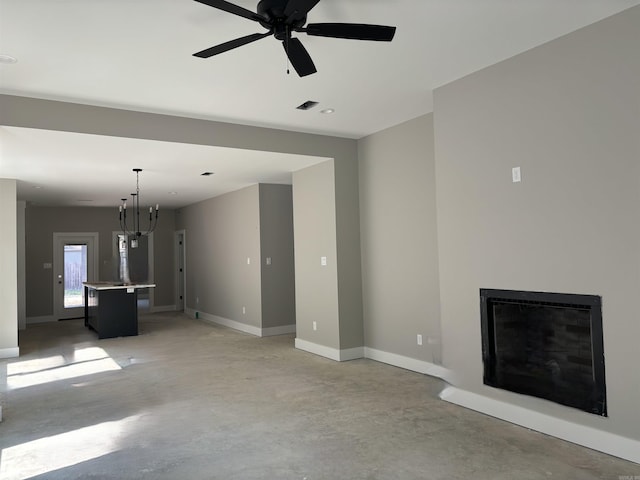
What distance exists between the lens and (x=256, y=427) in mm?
3623

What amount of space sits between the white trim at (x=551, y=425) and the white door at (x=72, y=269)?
359 inches

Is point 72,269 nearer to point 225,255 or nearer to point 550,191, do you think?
→ point 225,255

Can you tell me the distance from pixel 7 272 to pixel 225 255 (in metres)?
3.48

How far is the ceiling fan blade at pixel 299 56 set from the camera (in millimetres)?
2539

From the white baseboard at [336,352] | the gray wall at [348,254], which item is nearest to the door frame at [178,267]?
the white baseboard at [336,352]

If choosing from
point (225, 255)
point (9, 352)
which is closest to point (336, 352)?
point (225, 255)

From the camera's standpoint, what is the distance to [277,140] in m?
5.33

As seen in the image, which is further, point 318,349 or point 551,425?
point 318,349

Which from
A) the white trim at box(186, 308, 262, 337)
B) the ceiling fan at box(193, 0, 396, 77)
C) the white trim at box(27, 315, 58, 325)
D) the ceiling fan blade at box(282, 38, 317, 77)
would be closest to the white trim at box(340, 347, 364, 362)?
the white trim at box(186, 308, 262, 337)

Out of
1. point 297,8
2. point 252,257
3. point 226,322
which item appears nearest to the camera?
point 297,8

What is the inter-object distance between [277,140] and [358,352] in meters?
2.70

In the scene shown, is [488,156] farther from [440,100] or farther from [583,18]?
[583,18]

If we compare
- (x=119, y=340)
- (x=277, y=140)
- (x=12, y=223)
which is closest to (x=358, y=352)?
(x=277, y=140)

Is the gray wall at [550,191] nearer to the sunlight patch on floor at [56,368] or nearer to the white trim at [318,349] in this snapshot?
the white trim at [318,349]
